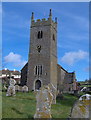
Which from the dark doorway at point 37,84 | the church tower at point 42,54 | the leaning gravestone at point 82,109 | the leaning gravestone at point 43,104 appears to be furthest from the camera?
the church tower at point 42,54

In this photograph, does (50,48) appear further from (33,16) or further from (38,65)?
(33,16)

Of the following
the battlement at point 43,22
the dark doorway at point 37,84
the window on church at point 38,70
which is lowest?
the dark doorway at point 37,84

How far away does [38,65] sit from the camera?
133ft

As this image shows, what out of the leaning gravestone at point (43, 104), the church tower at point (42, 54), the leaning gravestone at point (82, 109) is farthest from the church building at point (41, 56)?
the leaning gravestone at point (82, 109)

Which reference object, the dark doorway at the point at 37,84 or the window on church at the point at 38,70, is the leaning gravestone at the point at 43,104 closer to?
the dark doorway at the point at 37,84

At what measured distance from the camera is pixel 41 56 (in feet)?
134

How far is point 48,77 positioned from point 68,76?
11.3m

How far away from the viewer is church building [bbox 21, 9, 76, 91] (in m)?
39.6

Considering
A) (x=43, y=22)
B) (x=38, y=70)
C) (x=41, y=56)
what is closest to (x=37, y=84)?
(x=38, y=70)

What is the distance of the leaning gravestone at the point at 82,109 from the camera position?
5.05m

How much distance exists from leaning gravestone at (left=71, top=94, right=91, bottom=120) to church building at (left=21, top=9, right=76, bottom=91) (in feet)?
110

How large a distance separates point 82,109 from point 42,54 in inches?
1413

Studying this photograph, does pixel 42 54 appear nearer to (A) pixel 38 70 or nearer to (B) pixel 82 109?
(A) pixel 38 70

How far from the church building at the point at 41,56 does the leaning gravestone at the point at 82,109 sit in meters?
33.4
